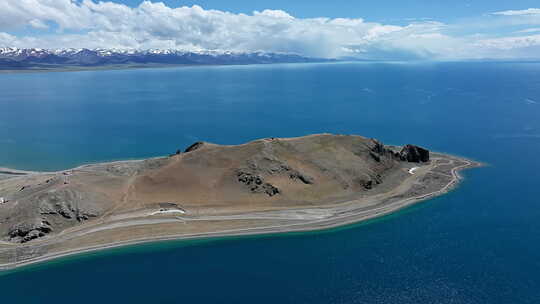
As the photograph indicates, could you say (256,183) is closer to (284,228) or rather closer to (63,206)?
(284,228)

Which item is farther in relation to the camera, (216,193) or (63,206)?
(216,193)

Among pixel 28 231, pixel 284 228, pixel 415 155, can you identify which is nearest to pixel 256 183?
pixel 284 228

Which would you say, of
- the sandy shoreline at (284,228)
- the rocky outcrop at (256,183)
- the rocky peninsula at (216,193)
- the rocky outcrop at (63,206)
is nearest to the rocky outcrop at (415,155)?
the rocky peninsula at (216,193)

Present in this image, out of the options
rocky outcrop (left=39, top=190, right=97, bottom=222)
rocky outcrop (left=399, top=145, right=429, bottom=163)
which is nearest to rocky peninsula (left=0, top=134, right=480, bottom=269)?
rocky outcrop (left=39, top=190, right=97, bottom=222)

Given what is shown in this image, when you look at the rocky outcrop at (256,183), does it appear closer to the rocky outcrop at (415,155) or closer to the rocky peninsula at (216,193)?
the rocky peninsula at (216,193)

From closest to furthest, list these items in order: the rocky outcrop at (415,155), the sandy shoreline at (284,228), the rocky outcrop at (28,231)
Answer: the sandy shoreline at (284,228)
the rocky outcrop at (28,231)
the rocky outcrop at (415,155)

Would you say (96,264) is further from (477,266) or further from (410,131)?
(410,131)
